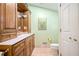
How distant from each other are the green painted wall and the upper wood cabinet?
3187 mm

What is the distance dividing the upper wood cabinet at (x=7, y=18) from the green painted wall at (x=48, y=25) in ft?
10.5

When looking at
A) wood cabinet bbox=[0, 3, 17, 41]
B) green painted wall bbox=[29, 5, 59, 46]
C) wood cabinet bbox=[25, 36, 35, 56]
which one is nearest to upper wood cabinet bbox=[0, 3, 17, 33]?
wood cabinet bbox=[0, 3, 17, 41]

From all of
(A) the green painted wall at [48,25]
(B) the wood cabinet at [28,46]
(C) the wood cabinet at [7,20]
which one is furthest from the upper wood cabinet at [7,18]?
(A) the green painted wall at [48,25]

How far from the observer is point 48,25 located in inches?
237

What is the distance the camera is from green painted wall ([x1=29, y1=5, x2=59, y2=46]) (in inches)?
227

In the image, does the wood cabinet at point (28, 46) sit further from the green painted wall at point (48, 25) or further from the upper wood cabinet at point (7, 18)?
the green painted wall at point (48, 25)

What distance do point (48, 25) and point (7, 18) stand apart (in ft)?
12.6

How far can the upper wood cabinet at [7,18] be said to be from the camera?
2068 millimetres

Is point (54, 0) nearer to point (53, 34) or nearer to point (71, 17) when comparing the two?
point (71, 17)

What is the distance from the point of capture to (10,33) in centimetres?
242

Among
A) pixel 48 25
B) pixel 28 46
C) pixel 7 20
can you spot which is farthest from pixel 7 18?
pixel 48 25

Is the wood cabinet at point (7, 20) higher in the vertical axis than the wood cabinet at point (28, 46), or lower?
higher

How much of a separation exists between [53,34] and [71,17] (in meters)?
3.56

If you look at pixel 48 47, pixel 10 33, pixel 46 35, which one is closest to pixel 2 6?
pixel 10 33
